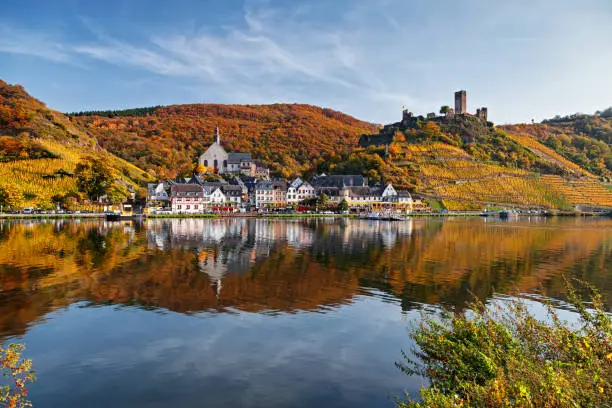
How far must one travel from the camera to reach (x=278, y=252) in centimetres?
3906

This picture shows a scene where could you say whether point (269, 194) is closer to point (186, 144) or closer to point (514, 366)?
point (186, 144)

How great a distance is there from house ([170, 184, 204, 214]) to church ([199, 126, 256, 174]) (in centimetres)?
3811

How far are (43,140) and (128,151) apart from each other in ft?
124

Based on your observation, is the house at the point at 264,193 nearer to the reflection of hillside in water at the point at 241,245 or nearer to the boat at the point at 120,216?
the boat at the point at 120,216

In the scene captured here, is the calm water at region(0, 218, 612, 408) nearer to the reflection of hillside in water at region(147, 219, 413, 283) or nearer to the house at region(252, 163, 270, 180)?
the reflection of hillside in water at region(147, 219, 413, 283)

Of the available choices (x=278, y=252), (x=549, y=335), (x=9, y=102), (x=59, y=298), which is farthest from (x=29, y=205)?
(x=549, y=335)

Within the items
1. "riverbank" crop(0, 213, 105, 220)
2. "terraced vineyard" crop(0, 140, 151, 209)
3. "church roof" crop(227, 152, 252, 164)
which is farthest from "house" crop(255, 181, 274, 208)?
"riverbank" crop(0, 213, 105, 220)

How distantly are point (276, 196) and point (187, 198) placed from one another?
25.8m

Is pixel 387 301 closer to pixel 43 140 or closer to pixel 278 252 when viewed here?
pixel 278 252

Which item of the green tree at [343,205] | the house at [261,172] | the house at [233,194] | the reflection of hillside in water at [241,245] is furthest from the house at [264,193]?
the reflection of hillside in water at [241,245]

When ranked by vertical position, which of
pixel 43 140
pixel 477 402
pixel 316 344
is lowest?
pixel 316 344

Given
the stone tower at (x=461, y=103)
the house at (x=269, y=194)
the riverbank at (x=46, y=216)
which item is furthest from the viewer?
the stone tower at (x=461, y=103)

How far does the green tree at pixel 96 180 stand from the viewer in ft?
308

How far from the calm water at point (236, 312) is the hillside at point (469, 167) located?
307 feet
